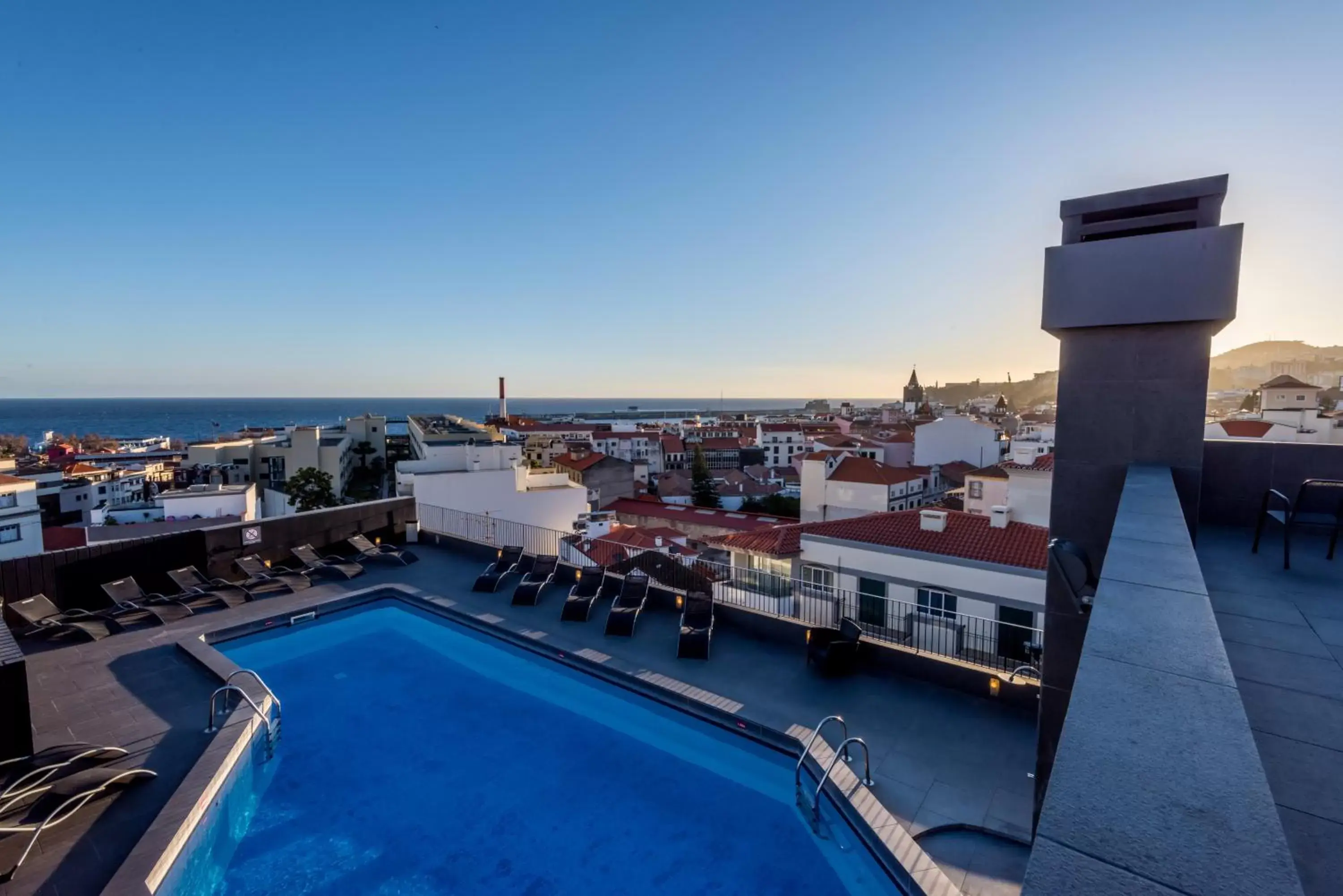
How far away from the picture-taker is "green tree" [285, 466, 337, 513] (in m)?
31.2

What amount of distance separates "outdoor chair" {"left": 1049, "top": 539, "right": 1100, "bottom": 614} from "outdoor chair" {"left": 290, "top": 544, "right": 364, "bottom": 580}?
11.4 meters

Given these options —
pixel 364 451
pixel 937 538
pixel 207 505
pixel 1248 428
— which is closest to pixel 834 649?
pixel 937 538

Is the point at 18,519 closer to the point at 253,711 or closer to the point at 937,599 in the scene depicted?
the point at 253,711

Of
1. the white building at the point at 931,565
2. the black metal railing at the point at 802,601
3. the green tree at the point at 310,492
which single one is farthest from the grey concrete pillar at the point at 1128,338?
the green tree at the point at 310,492

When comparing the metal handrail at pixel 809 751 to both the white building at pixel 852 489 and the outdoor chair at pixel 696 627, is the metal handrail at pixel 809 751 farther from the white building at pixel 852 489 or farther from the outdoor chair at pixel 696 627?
the white building at pixel 852 489

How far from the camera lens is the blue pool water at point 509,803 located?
4.92 m

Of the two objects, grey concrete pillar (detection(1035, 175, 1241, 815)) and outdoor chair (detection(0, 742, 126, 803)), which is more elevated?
grey concrete pillar (detection(1035, 175, 1241, 815))

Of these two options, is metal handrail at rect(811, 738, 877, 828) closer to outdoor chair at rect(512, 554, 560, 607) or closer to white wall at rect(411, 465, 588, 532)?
outdoor chair at rect(512, 554, 560, 607)

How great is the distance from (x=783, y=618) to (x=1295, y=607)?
19.0 ft

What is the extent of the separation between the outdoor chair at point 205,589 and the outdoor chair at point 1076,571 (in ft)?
37.6

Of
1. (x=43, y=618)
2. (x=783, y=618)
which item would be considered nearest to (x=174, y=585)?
(x=43, y=618)

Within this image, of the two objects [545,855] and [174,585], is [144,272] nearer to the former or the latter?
[174,585]

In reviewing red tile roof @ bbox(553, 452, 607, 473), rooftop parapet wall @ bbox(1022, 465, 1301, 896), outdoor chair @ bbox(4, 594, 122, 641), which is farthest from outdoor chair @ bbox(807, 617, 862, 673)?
red tile roof @ bbox(553, 452, 607, 473)

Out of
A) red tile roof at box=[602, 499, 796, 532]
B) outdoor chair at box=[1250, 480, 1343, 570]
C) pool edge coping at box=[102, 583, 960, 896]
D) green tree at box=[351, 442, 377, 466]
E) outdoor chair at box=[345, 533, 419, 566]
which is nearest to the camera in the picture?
outdoor chair at box=[1250, 480, 1343, 570]
